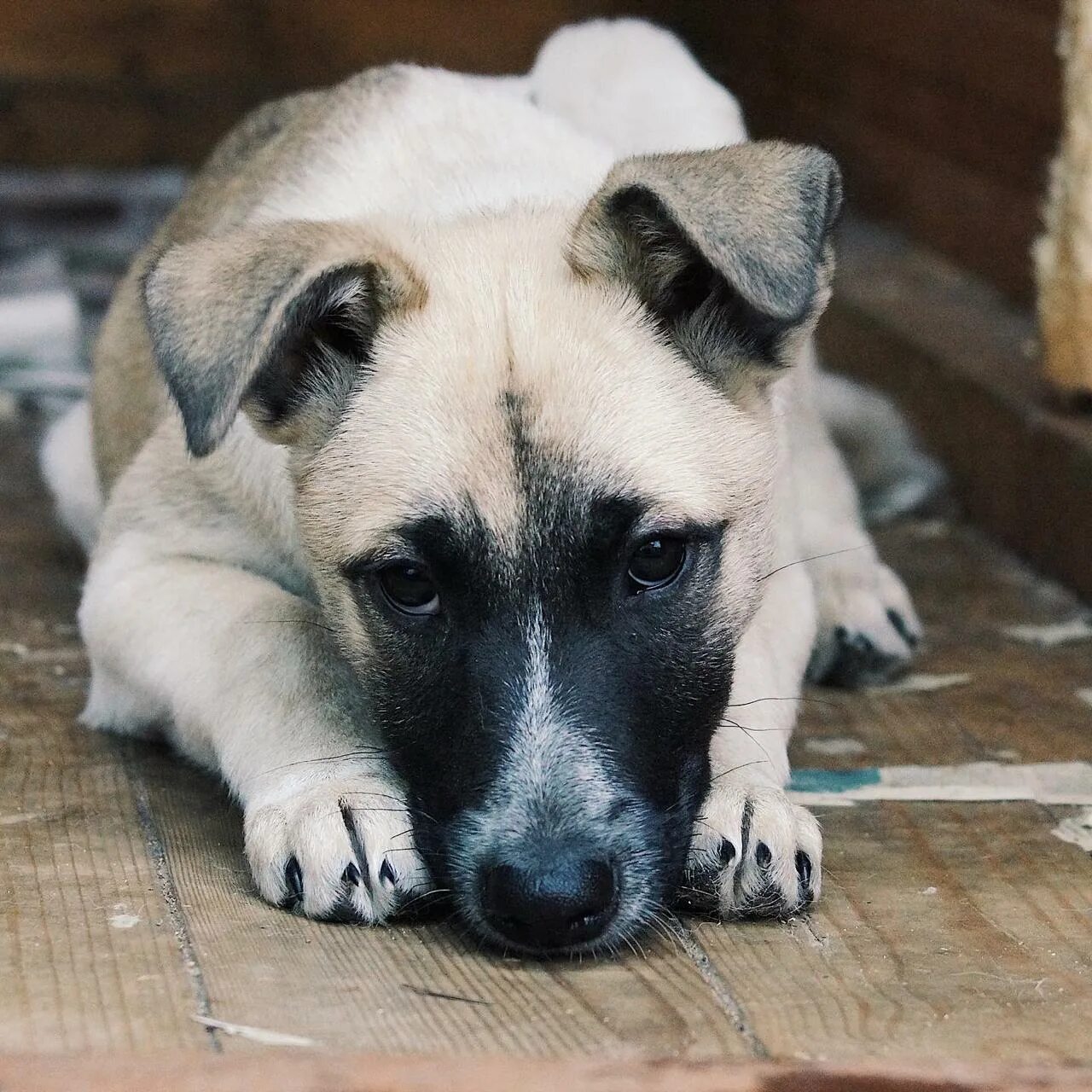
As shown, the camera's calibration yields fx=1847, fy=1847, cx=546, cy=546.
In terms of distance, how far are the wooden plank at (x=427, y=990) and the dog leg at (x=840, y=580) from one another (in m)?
1.61

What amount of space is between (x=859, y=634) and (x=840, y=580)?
8.4 inches

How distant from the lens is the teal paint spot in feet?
12.2

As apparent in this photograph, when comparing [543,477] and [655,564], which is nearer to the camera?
[543,477]

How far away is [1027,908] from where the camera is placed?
313 centimetres

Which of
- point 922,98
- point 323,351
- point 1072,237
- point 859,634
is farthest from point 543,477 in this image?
point 922,98

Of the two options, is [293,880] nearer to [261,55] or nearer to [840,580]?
[840,580]

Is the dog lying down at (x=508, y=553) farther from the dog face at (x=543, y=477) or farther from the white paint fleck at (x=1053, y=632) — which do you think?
the white paint fleck at (x=1053, y=632)

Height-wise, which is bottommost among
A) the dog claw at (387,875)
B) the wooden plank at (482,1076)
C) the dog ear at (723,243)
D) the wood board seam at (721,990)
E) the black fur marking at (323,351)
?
the dog claw at (387,875)

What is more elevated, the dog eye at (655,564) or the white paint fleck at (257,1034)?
the dog eye at (655,564)

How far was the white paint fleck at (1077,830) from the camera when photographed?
3.43 m

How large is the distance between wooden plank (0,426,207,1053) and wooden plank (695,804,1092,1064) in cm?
88

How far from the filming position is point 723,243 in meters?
3.02

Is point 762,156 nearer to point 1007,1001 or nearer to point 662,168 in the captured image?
point 662,168

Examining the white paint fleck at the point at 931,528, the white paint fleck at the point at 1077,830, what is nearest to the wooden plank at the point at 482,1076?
the white paint fleck at the point at 1077,830
